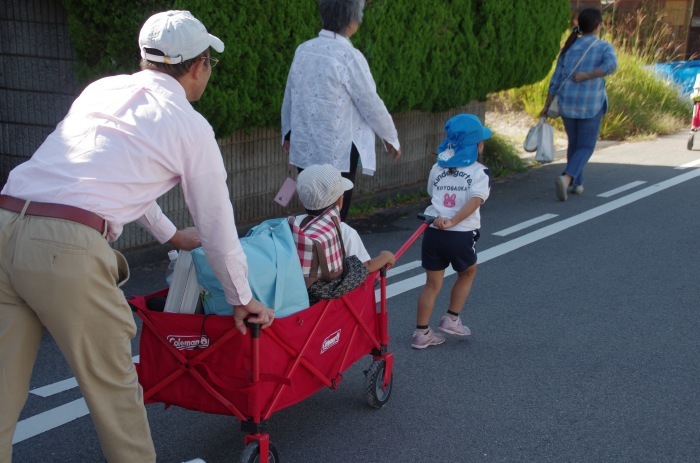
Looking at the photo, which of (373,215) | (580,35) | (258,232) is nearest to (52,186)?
(258,232)

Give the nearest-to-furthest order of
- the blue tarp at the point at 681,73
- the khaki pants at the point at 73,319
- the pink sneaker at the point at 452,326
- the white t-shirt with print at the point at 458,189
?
the khaki pants at the point at 73,319, the white t-shirt with print at the point at 458,189, the pink sneaker at the point at 452,326, the blue tarp at the point at 681,73

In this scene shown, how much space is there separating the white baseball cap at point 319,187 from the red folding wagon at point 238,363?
1.45 ft

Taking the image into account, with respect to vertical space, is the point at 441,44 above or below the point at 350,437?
above

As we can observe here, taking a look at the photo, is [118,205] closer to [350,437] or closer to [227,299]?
[227,299]

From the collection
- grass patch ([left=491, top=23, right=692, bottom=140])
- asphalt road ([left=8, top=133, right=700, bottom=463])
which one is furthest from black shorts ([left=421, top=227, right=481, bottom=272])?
grass patch ([left=491, top=23, right=692, bottom=140])

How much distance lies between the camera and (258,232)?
364cm

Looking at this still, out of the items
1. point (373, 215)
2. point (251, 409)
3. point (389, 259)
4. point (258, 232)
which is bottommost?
point (373, 215)

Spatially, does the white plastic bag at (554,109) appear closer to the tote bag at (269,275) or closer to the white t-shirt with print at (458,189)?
the white t-shirt with print at (458,189)

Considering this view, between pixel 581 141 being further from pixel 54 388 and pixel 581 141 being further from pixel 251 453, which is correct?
pixel 251 453

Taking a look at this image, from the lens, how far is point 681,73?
16.1 metres

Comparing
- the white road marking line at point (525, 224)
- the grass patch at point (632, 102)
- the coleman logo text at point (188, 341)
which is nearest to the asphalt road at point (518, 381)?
the white road marking line at point (525, 224)

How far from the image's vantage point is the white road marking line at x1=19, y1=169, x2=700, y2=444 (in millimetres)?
4070

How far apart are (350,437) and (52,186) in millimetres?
1951

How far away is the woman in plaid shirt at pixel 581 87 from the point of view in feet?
30.5
